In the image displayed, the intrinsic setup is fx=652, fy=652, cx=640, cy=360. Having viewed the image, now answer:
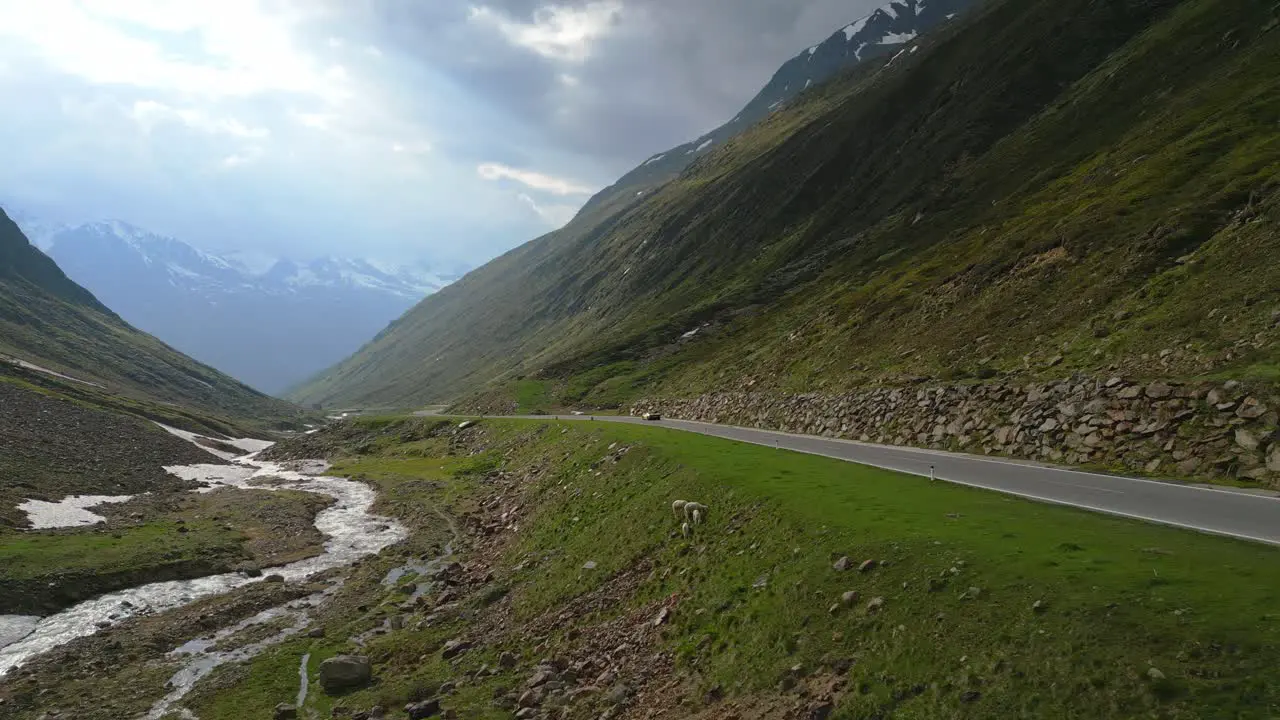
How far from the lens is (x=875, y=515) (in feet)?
71.6

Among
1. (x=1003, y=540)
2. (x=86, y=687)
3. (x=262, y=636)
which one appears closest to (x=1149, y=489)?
(x=1003, y=540)

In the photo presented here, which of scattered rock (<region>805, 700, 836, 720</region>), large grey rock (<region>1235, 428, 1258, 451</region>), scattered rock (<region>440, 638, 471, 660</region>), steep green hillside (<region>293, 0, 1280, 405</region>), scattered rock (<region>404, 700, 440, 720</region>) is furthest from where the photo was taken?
steep green hillside (<region>293, 0, 1280, 405</region>)

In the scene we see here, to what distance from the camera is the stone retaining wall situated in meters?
23.1

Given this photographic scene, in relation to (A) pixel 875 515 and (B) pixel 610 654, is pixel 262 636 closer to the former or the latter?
(B) pixel 610 654

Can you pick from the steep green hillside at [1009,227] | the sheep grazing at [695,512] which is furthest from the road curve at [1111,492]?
the sheep grazing at [695,512]

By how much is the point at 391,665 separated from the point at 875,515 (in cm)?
1894

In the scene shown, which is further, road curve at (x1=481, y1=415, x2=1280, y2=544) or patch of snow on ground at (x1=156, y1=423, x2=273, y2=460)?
patch of snow on ground at (x1=156, y1=423, x2=273, y2=460)

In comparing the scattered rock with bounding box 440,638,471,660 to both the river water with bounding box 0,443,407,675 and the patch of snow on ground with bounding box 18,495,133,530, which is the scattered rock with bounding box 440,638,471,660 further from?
the patch of snow on ground with bounding box 18,495,133,530

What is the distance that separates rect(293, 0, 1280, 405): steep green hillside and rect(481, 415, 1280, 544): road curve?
6.64 metres

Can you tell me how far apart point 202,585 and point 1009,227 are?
80.6 metres

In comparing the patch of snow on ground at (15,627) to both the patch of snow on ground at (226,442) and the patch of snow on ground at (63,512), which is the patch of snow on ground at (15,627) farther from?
the patch of snow on ground at (226,442)

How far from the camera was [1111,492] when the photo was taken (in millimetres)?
23000

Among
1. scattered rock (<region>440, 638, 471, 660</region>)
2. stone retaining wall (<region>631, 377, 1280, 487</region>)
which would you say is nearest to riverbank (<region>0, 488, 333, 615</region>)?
scattered rock (<region>440, 638, 471, 660</region>)

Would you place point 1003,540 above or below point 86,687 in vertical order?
above
